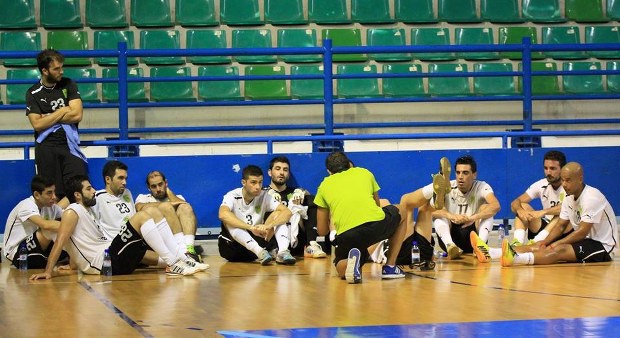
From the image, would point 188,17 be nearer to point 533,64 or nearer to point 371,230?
point 533,64

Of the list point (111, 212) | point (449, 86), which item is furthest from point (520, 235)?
point (449, 86)

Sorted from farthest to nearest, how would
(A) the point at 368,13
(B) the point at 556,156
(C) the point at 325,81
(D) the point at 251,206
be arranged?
(A) the point at 368,13, (C) the point at 325,81, (D) the point at 251,206, (B) the point at 556,156

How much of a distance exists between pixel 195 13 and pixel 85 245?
7293mm

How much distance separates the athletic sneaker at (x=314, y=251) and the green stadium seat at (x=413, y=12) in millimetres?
6179

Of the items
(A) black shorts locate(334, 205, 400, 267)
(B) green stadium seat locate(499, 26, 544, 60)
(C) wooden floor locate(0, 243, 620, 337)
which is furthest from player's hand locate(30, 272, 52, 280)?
(B) green stadium seat locate(499, 26, 544, 60)

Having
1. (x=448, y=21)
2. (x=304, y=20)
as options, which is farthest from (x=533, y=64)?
(x=304, y=20)

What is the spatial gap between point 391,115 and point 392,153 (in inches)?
115

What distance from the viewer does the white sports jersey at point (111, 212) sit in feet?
37.6

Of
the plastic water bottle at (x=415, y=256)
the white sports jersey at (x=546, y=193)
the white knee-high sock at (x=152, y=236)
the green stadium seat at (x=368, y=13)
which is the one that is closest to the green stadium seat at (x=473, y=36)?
the green stadium seat at (x=368, y=13)

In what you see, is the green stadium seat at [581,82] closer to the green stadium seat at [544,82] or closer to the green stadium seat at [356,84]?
the green stadium seat at [544,82]

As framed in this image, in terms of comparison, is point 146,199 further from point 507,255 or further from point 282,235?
point 507,255

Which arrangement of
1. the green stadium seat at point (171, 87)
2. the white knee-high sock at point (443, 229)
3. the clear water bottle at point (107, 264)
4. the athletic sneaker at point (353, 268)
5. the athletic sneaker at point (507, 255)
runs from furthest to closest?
the green stadium seat at point (171, 87) < the white knee-high sock at point (443, 229) < the athletic sneaker at point (507, 255) < the clear water bottle at point (107, 264) < the athletic sneaker at point (353, 268)

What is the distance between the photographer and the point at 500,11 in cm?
1772

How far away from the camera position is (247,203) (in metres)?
12.2
